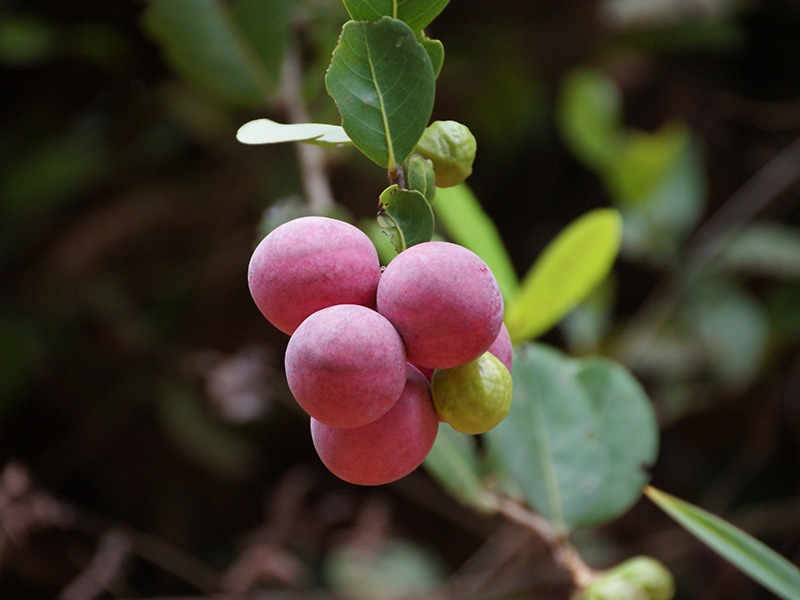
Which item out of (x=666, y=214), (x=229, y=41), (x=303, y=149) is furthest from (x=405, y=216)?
(x=666, y=214)

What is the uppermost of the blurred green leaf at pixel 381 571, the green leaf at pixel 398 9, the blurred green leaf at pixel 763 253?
the green leaf at pixel 398 9

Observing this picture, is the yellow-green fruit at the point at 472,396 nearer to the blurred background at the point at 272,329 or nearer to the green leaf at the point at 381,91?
the green leaf at the point at 381,91

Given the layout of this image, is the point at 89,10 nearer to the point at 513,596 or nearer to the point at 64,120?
the point at 64,120

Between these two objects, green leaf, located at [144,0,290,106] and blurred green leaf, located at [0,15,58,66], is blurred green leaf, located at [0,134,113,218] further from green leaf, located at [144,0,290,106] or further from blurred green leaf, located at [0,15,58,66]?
green leaf, located at [144,0,290,106]

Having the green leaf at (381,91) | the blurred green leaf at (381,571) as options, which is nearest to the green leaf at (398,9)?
the green leaf at (381,91)

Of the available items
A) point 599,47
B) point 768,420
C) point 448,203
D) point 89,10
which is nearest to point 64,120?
point 89,10

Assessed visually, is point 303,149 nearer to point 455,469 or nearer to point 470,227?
point 470,227
